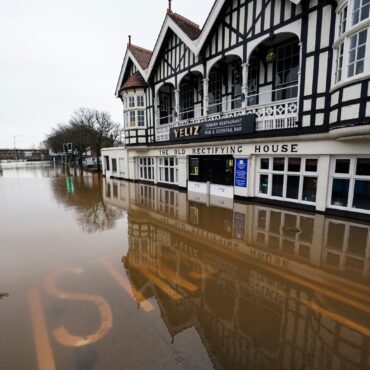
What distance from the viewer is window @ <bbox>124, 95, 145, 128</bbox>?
1777cm

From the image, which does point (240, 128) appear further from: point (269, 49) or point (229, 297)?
point (229, 297)

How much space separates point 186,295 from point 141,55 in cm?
1877

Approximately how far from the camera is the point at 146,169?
18.9 metres

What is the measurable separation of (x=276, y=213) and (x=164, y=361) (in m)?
7.56

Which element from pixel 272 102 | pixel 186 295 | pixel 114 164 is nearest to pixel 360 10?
pixel 272 102

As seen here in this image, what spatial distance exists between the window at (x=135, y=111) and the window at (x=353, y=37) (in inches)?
515

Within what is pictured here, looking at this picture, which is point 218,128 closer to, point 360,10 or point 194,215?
point 194,215

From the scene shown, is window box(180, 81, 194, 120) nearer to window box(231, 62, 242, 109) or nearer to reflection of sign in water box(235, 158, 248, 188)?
window box(231, 62, 242, 109)

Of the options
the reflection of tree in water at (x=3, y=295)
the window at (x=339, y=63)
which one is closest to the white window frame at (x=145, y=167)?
the window at (x=339, y=63)

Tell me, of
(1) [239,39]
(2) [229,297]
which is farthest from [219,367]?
(1) [239,39]

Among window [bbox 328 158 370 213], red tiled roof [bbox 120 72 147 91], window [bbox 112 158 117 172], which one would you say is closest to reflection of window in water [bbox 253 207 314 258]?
window [bbox 328 158 370 213]

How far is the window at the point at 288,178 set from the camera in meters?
9.31

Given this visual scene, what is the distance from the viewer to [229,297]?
4.07m

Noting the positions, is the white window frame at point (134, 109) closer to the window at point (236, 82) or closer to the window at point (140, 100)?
the window at point (140, 100)
